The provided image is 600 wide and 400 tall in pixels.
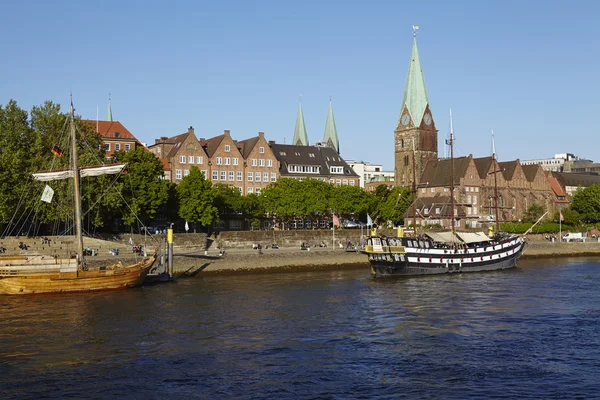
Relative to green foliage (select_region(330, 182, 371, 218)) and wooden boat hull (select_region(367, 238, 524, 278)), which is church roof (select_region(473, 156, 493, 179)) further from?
wooden boat hull (select_region(367, 238, 524, 278))

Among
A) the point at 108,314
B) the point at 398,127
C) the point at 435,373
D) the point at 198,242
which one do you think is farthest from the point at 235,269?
the point at 398,127

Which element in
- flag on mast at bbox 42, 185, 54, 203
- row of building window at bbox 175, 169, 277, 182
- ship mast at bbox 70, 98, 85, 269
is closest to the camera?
ship mast at bbox 70, 98, 85, 269

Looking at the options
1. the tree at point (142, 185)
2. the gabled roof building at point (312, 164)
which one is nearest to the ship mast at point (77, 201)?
the tree at point (142, 185)

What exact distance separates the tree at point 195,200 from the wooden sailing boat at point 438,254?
100 feet

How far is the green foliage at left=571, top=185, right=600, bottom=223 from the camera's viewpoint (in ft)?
486

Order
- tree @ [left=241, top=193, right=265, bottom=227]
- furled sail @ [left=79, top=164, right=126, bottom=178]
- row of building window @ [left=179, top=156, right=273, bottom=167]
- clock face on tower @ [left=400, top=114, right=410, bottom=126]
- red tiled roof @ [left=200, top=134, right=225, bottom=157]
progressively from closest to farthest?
furled sail @ [left=79, top=164, right=126, bottom=178] → tree @ [left=241, top=193, right=265, bottom=227] → row of building window @ [left=179, top=156, right=273, bottom=167] → red tiled roof @ [left=200, top=134, right=225, bottom=157] → clock face on tower @ [left=400, top=114, right=410, bottom=126]

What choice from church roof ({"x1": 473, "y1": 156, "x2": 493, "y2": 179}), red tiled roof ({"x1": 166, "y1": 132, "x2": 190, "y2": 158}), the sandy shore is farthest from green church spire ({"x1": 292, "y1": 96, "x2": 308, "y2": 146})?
the sandy shore

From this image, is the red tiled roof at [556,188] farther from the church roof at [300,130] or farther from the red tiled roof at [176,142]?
the red tiled roof at [176,142]

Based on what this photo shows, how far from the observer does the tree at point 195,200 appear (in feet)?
311

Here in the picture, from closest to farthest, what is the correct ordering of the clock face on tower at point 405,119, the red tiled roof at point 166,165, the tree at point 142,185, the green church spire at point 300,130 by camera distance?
the tree at point 142,185 < the red tiled roof at point 166,165 < the clock face on tower at point 405,119 < the green church spire at point 300,130

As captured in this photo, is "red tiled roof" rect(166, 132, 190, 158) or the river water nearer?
the river water

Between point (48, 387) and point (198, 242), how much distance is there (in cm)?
6001

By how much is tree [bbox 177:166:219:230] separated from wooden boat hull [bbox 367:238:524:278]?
31408mm

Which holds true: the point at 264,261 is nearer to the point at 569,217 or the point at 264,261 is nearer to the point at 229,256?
the point at 229,256
